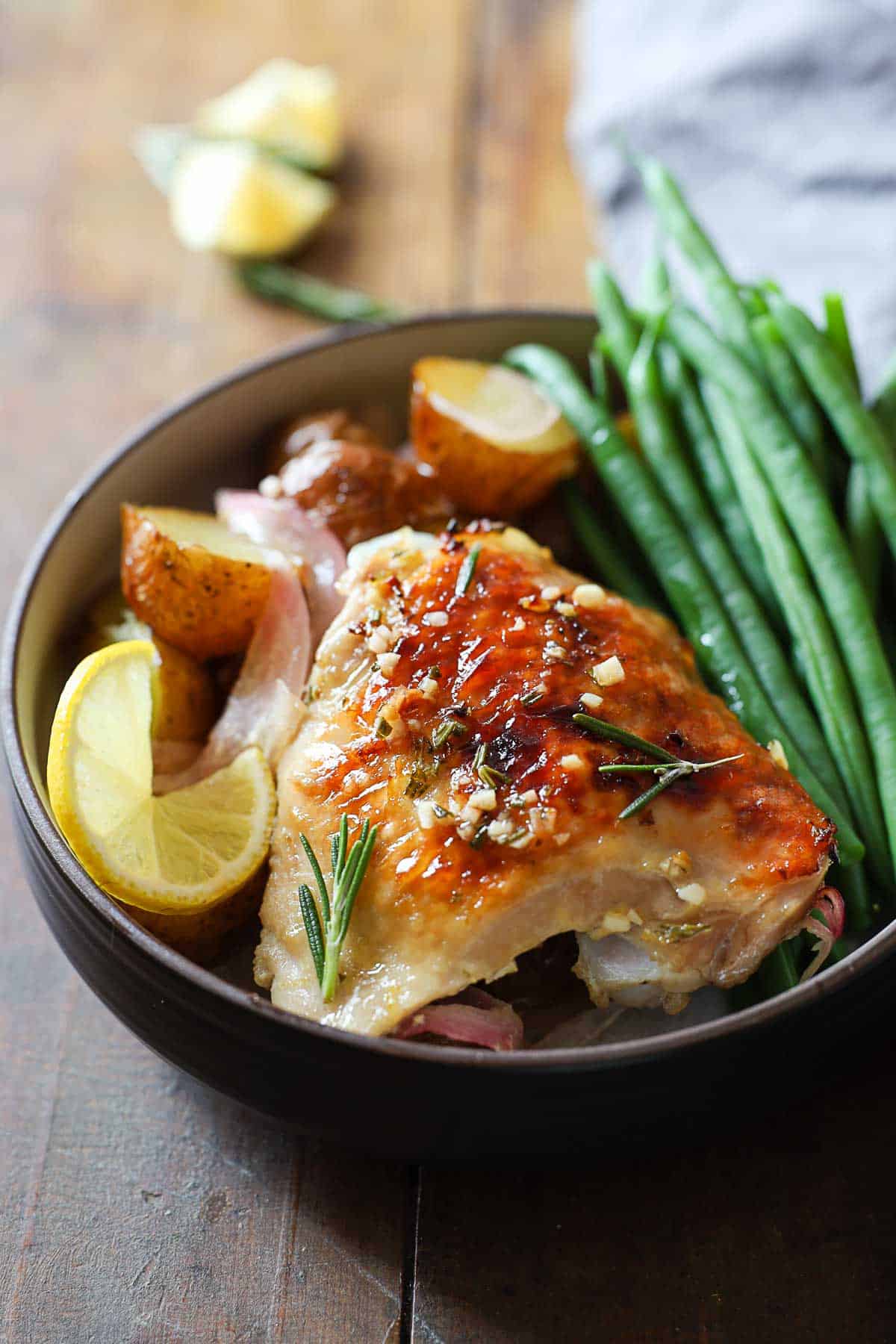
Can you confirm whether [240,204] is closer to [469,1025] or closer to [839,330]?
[839,330]

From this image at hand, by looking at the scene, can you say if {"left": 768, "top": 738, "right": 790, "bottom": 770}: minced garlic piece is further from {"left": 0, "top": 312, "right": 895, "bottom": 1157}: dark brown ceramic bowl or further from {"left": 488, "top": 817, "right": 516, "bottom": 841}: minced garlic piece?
{"left": 488, "top": 817, "right": 516, "bottom": 841}: minced garlic piece

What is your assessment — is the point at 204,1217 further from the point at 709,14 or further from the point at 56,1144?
the point at 709,14

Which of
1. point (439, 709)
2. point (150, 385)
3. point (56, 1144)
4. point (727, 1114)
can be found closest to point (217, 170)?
point (150, 385)

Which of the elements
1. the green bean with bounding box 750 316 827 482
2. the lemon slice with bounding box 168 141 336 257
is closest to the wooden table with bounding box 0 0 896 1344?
the green bean with bounding box 750 316 827 482

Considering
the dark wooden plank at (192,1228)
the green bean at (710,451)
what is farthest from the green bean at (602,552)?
the dark wooden plank at (192,1228)

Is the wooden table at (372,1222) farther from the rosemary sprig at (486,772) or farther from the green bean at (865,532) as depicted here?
the green bean at (865,532)
